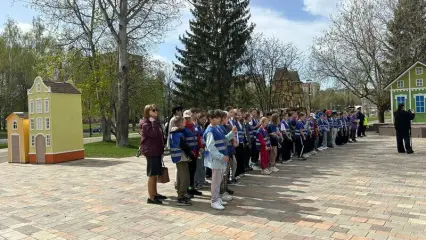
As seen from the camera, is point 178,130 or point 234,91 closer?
point 178,130

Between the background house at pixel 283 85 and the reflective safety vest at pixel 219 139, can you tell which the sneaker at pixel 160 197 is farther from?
the background house at pixel 283 85

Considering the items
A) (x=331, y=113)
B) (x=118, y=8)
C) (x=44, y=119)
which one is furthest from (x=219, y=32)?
(x=44, y=119)

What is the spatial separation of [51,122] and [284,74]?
24095 mm

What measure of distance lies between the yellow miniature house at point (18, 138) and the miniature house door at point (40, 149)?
67 centimetres

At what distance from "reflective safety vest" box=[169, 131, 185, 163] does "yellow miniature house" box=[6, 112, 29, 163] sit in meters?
10.6

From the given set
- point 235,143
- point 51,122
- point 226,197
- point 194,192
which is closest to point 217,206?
point 226,197

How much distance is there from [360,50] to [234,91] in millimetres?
11481

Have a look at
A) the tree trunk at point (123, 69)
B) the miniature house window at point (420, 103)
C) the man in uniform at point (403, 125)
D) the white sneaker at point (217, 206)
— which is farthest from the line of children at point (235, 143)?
the miniature house window at point (420, 103)

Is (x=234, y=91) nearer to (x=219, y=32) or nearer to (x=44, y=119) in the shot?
(x=219, y=32)

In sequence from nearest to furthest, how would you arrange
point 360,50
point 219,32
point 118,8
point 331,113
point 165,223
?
point 165,223 < point 331,113 < point 118,8 < point 360,50 < point 219,32

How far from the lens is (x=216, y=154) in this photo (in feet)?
21.0

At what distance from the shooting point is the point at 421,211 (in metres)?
5.90

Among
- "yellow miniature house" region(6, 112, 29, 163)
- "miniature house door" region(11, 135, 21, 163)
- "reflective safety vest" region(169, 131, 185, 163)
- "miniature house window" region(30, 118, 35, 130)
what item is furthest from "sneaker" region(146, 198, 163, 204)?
"miniature house door" region(11, 135, 21, 163)

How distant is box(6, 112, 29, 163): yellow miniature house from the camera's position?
14758mm
